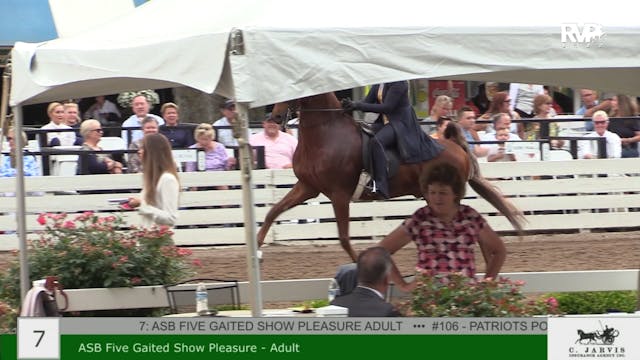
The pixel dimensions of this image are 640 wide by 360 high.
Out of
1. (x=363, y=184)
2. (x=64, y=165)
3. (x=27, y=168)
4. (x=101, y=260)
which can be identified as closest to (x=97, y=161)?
(x=64, y=165)

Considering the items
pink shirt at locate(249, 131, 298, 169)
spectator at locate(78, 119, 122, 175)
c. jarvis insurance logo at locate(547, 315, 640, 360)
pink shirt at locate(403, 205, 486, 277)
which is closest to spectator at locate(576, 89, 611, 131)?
pink shirt at locate(249, 131, 298, 169)

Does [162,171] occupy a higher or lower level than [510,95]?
lower

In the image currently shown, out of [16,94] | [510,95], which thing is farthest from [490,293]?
[510,95]

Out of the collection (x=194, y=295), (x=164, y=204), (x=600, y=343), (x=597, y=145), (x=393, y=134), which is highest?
(x=597, y=145)

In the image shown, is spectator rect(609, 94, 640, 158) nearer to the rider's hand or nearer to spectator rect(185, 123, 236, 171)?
spectator rect(185, 123, 236, 171)

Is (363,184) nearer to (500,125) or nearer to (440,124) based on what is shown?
(440,124)

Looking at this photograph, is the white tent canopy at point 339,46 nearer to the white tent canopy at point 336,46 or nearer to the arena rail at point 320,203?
the white tent canopy at point 336,46

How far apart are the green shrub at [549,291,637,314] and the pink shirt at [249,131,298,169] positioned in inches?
202

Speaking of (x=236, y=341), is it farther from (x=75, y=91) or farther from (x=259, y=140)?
(x=259, y=140)

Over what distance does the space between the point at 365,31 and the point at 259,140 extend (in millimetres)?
7478

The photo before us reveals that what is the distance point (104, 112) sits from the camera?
17.0 metres

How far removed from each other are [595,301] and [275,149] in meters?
5.51

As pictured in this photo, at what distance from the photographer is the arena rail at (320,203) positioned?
13.5m

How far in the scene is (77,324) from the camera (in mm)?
A: 5953
